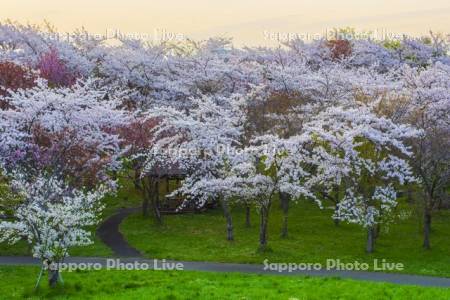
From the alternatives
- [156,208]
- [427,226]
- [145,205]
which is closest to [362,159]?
[427,226]

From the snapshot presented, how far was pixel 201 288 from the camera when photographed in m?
20.0

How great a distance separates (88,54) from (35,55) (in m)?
4.73

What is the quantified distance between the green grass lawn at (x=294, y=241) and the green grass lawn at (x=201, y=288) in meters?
4.38

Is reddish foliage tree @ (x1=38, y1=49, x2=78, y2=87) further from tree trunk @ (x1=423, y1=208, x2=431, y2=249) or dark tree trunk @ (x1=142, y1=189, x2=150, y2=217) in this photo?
tree trunk @ (x1=423, y1=208, x2=431, y2=249)

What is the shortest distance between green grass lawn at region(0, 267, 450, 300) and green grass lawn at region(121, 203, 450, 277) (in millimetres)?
4376

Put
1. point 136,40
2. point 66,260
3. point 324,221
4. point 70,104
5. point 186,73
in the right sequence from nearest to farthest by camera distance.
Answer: point 66,260 → point 70,104 → point 324,221 → point 186,73 → point 136,40

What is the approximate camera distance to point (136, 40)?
59875mm

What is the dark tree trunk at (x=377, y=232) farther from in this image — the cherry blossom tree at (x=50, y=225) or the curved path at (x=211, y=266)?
the cherry blossom tree at (x=50, y=225)

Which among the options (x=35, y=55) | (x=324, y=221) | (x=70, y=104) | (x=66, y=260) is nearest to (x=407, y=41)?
(x=324, y=221)

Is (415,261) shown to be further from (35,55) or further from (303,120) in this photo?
(35,55)

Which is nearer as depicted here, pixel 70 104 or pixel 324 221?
pixel 70 104

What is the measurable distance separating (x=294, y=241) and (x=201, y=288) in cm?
1245

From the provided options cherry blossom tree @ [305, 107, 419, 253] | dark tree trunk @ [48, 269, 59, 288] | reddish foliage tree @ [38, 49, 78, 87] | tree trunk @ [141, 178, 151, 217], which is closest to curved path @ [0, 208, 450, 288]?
dark tree trunk @ [48, 269, 59, 288]

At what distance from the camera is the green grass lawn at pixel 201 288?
62.5 ft
